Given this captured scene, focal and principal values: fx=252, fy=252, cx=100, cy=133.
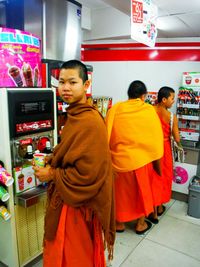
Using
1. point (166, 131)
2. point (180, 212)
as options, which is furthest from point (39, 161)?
point (180, 212)

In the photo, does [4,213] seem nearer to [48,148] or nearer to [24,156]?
[24,156]

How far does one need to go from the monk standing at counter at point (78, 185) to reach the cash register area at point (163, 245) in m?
0.84

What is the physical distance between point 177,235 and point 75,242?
64.1 inches

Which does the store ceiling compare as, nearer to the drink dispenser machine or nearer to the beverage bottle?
the drink dispenser machine

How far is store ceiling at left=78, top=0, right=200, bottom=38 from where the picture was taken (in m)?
2.13

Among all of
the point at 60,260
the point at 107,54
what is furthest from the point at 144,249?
the point at 107,54

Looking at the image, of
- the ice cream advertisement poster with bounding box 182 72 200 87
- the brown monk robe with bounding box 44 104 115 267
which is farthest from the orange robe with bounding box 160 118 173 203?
A: the brown monk robe with bounding box 44 104 115 267

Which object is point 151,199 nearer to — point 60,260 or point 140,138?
point 140,138

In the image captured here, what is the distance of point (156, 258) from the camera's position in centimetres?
231

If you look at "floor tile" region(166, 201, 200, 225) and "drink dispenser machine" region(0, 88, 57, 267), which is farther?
"floor tile" region(166, 201, 200, 225)

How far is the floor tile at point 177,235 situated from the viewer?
8.11ft

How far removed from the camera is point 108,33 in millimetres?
3613

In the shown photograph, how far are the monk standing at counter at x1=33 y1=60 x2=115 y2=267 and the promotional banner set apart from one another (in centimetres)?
92

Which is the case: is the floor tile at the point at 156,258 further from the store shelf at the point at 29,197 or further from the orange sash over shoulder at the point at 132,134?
the store shelf at the point at 29,197
